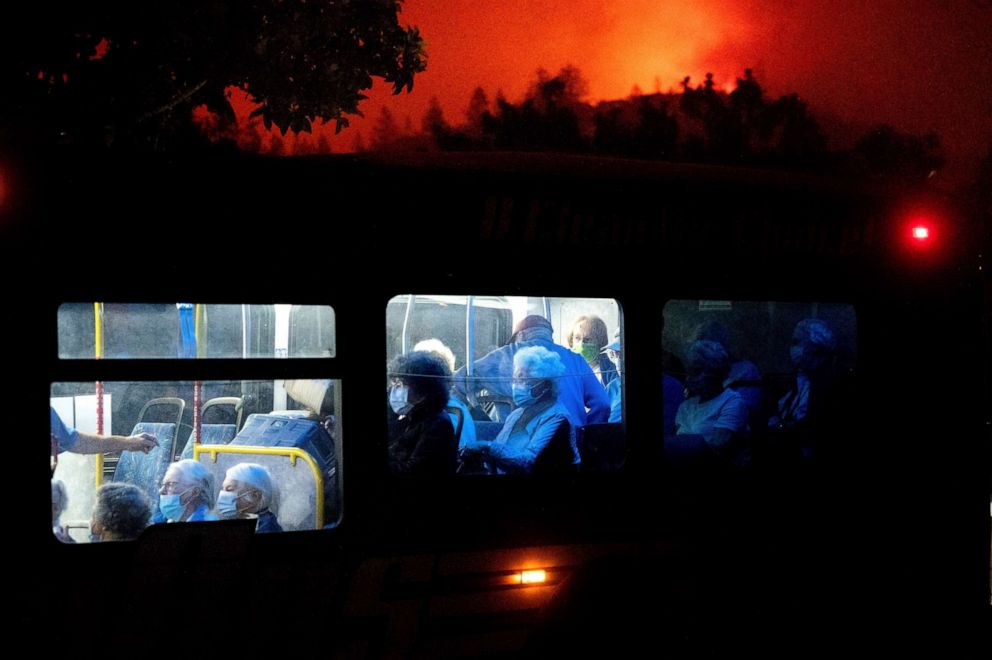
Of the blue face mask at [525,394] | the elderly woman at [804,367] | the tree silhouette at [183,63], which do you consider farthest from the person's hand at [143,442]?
the elderly woman at [804,367]

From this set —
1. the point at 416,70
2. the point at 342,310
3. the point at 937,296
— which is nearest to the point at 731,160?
the point at 416,70

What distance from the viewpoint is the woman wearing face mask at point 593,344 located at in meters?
4.46

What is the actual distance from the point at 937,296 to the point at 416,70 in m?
4.56

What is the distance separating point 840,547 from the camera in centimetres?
472

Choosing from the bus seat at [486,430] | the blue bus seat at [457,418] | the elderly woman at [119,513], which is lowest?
the elderly woman at [119,513]

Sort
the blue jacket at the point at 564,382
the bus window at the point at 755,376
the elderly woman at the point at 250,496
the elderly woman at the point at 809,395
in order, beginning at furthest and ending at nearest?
the elderly woman at the point at 809,395
the bus window at the point at 755,376
the blue jacket at the point at 564,382
the elderly woman at the point at 250,496

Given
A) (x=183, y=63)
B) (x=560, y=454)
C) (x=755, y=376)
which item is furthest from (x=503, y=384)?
(x=183, y=63)

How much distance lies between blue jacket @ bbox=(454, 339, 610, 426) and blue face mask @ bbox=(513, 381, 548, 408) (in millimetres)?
28

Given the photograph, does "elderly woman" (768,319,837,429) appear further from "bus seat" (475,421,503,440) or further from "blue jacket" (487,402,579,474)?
"bus seat" (475,421,503,440)

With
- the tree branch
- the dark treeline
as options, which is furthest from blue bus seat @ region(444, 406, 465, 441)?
the dark treeline

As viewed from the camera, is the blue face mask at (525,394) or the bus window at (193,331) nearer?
the bus window at (193,331)

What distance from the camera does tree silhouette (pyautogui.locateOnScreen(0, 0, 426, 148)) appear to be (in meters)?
6.24

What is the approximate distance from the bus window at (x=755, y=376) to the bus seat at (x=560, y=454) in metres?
0.49

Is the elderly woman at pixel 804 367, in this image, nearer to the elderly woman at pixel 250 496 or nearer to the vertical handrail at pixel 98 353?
the elderly woman at pixel 250 496
